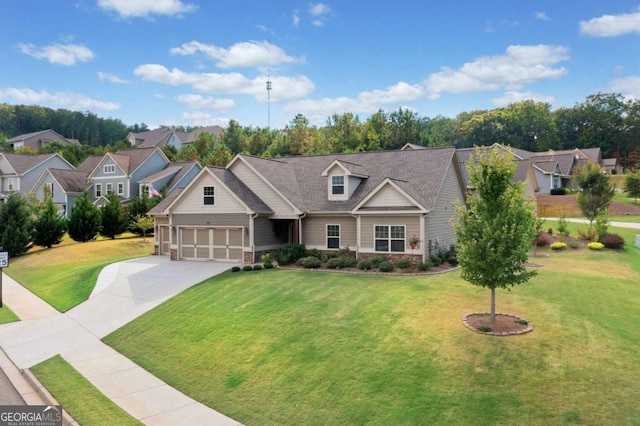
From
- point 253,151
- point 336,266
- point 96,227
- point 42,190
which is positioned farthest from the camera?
point 253,151

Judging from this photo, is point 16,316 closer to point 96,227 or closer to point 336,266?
point 336,266

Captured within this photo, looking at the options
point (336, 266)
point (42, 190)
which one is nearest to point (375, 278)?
point (336, 266)

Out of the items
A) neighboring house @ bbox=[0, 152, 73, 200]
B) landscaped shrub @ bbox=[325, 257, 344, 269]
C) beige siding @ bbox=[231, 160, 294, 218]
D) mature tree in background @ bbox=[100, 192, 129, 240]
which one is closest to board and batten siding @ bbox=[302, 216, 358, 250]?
beige siding @ bbox=[231, 160, 294, 218]

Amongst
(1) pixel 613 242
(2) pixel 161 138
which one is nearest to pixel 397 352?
(1) pixel 613 242

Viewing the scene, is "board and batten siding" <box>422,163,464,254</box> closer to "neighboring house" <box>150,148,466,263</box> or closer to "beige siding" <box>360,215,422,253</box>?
"neighboring house" <box>150,148,466,263</box>

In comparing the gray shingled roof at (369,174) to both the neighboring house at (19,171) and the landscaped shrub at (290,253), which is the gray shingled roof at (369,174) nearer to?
the landscaped shrub at (290,253)

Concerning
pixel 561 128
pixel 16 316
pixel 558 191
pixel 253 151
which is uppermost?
pixel 561 128

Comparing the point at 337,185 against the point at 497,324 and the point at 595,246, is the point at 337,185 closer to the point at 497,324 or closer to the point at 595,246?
the point at 497,324
